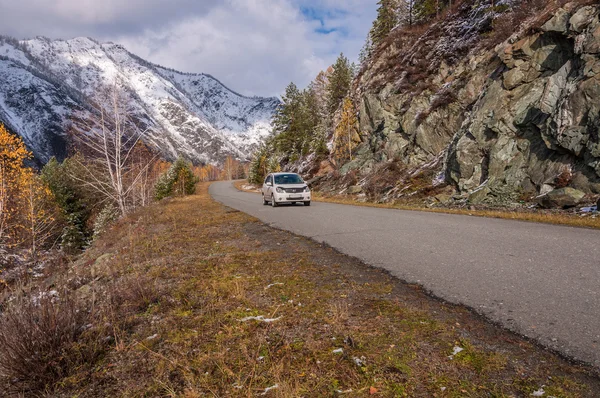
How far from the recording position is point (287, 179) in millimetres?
17859

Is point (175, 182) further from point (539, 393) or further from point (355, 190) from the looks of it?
point (539, 393)

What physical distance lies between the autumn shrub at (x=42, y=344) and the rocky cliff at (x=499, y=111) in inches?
568

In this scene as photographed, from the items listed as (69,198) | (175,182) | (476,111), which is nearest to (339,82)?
(175,182)

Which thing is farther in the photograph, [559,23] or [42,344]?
[559,23]

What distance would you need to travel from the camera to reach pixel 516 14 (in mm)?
18875

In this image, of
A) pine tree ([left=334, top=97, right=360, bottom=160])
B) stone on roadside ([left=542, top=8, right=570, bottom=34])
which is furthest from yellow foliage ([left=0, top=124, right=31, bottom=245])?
pine tree ([left=334, top=97, right=360, bottom=160])

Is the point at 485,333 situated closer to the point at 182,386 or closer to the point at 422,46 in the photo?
the point at 182,386

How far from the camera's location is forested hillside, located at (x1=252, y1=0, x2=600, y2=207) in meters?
12.0

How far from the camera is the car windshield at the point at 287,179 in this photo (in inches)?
693

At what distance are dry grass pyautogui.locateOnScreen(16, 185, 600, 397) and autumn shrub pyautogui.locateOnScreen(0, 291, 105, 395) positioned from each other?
0.39ft

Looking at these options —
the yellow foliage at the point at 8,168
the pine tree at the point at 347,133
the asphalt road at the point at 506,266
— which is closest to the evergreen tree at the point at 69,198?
the yellow foliage at the point at 8,168

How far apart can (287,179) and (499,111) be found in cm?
1160

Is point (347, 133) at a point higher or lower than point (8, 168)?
higher

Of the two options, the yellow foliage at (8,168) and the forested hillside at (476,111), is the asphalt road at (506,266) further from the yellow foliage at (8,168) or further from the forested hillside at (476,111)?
the yellow foliage at (8,168)
